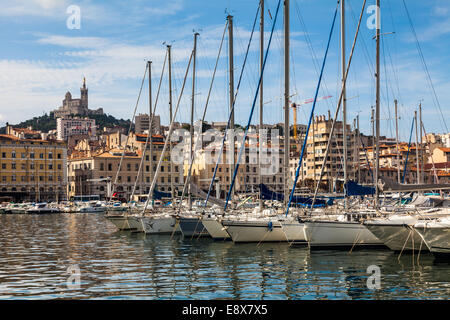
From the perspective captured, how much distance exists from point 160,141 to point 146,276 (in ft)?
332

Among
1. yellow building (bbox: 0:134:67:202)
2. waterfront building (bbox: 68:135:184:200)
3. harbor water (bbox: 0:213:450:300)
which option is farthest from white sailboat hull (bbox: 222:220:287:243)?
yellow building (bbox: 0:134:67:202)

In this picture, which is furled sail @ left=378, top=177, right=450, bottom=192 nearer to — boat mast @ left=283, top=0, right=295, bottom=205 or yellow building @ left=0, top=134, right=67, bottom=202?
boat mast @ left=283, top=0, right=295, bottom=205

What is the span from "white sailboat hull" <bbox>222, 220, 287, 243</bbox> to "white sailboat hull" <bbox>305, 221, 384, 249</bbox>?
298 centimetres

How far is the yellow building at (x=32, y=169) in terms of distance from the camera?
361 feet

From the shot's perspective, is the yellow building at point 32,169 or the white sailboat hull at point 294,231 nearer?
the white sailboat hull at point 294,231

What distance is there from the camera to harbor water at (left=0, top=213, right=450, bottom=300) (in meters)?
16.6

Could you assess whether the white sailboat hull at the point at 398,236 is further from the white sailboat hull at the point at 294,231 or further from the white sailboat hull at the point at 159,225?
the white sailboat hull at the point at 159,225

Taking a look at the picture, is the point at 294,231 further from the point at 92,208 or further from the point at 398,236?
the point at 92,208

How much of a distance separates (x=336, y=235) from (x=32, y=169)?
97432mm

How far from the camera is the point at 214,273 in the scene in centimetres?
2059

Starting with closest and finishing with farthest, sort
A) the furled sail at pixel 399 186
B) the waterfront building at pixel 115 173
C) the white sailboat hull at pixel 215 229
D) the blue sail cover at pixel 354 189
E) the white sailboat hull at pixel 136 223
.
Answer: the furled sail at pixel 399 186, the blue sail cover at pixel 354 189, the white sailboat hull at pixel 215 229, the white sailboat hull at pixel 136 223, the waterfront building at pixel 115 173

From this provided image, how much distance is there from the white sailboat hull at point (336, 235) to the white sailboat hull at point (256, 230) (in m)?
2.98

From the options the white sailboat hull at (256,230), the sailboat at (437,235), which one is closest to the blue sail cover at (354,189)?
the white sailboat hull at (256,230)
